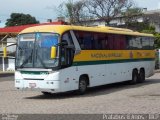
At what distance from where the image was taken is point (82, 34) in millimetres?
19844

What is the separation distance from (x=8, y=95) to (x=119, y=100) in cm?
553

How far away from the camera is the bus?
709 inches

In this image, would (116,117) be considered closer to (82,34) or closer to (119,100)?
(119,100)

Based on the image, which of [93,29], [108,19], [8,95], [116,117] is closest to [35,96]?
[8,95]

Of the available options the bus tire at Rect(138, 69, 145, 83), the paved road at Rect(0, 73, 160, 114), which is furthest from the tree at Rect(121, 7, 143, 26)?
the paved road at Rect(0, 73, 160, 114)

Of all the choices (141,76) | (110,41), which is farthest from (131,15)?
(110,41)

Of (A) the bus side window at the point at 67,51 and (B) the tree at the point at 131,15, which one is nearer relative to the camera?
(A) the bus side window at the point at 67,51

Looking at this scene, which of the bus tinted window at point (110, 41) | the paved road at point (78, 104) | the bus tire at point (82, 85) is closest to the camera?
the paved road at point (78, 104)

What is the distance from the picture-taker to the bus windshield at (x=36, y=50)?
1806 centimetres

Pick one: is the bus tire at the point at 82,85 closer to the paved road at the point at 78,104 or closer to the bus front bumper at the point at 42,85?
the paved road at the point at 78,104

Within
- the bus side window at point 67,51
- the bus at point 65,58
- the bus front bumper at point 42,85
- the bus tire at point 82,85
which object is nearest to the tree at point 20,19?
the bus at point 65,58

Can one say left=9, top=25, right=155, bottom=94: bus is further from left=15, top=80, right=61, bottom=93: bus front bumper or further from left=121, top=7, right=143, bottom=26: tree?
left=121, top=7, right=143, bottom=26: tree

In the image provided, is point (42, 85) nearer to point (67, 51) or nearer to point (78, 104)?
point (67, 51)

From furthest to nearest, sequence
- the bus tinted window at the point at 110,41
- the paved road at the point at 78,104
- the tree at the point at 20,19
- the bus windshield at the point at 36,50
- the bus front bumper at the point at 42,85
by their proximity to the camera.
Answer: the tree at the point at 20,19 → the bus tinted window at the point at 110,41 → the bus windshield at the point at 36,50 → the bus front bumper at the point at 42,85 → the paved road at the point at 78,104
